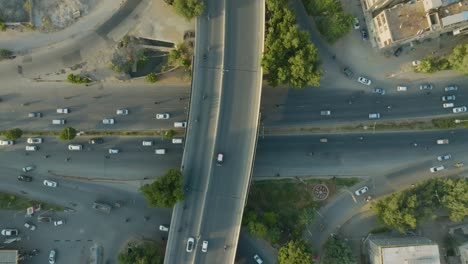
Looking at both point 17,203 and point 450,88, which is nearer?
point 17,203

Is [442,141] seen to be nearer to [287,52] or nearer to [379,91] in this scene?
[379,91]

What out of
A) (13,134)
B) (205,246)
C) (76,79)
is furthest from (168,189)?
(13,134)

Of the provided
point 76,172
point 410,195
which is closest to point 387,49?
point 410,195

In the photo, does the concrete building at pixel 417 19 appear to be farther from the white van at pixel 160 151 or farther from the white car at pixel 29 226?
the white car at pixel 29 226

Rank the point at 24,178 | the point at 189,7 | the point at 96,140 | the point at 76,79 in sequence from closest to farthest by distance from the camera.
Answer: the point at 189,7 → the point at 76,79 → the point at 24,178 → the point at 96,140

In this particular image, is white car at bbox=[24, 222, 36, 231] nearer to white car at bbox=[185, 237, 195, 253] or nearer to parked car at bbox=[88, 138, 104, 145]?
parked car at bbox=[88, 138, 104, 145]

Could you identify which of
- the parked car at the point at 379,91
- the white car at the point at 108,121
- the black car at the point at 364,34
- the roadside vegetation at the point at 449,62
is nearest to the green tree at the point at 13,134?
the white car at the point at 108,121

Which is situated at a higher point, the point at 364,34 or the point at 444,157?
the point at 364,34
